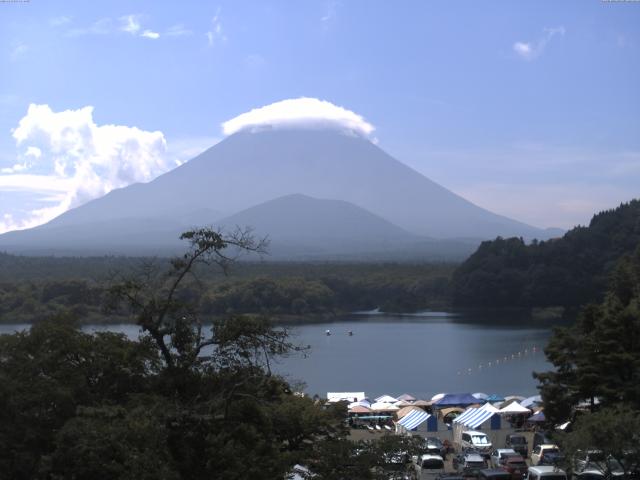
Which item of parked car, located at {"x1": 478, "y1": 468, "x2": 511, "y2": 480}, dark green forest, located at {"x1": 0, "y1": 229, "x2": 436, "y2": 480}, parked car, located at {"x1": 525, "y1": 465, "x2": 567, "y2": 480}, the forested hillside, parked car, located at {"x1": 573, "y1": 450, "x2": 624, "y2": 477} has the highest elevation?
the forested hillside

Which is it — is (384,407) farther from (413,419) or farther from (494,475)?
(494,475)

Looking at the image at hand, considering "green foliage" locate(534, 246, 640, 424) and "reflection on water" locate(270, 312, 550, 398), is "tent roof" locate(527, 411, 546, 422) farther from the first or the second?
"reflection on water" locate(270, 312, 550, 398)

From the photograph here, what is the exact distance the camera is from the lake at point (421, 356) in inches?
1018

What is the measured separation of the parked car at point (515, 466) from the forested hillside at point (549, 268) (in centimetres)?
3534

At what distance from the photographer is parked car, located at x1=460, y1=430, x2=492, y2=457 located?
43.5 ft

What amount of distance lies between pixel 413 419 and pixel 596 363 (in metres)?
4.42

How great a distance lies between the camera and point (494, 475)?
10.1 m

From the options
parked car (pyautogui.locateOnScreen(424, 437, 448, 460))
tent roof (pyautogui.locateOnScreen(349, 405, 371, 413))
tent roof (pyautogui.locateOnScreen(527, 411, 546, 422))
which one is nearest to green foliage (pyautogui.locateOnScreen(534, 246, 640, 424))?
parked car (pyautogui.locateOnScreen(424, 437, 448, 460))

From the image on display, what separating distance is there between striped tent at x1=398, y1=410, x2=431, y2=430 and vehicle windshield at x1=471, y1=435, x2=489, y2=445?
1601mm

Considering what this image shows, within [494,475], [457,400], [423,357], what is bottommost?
[423,357]

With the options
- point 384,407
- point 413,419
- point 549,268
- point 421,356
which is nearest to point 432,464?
point 413,419

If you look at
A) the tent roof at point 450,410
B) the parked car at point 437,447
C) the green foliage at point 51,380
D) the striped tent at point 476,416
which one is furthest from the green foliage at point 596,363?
the green foliage at point 51,380

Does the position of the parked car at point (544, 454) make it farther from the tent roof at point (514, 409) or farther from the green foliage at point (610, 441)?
the tent roof at point (514, 409)

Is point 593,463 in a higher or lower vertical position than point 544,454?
higher
